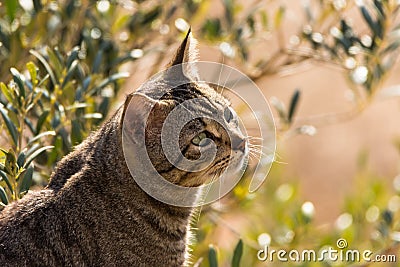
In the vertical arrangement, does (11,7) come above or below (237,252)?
above

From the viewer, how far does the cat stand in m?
2.23

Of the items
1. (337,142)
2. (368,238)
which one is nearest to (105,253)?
(368,238)

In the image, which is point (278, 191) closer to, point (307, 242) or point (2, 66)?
point (307, 242)

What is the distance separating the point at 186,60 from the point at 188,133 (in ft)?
0.93

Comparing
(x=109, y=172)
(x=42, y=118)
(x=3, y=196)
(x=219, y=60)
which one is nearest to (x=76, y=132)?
(x=42, y=118)

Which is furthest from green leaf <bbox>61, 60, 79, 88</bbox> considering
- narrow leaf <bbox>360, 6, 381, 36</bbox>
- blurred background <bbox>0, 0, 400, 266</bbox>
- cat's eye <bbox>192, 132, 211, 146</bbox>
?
narrow leaf <bbox>360, 6, 381, 36</bbox>

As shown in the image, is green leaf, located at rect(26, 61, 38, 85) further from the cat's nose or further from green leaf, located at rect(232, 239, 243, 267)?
green leaf, located at rect(232, 239, 243, 267)

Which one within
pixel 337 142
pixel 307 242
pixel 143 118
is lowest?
pixel 337 142

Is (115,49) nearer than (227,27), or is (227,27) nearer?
(115,49)

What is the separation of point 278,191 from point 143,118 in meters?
2.03

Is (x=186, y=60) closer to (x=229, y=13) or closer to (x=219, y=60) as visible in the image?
(x=229, y=13)

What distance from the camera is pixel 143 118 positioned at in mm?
2250

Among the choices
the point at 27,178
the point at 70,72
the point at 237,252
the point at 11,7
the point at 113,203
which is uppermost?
the point at 11,7

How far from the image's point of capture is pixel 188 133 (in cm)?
234
